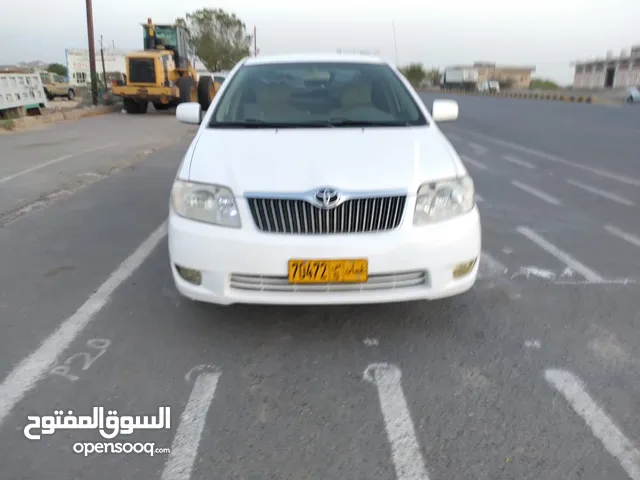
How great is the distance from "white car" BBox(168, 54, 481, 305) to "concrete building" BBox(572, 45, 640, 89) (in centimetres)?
7979

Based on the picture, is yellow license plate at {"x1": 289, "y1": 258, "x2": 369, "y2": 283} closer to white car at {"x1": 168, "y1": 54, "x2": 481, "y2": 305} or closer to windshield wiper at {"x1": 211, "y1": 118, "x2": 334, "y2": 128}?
white car at {"x1": 168, "y1": 54, "x2": 481, "y2": 305}

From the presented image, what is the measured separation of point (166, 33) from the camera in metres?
21.5

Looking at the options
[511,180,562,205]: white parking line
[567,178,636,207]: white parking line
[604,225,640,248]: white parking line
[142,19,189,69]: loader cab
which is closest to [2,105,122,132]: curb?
[142,19,189,69]: loader cab

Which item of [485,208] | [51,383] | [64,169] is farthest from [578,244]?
[64,169]

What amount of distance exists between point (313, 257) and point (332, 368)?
60 cm

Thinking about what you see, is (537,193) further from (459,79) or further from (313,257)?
(459,79)

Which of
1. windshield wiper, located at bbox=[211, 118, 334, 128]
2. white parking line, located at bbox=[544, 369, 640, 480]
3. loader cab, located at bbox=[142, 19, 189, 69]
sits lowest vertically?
white parking line, located at bbox=[544, 369, 640, 480]

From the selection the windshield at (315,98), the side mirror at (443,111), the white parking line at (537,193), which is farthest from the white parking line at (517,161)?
the windshield at (315,98)

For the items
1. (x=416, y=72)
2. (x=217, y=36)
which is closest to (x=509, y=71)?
(x=416, y=72)

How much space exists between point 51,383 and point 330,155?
75.4 inches

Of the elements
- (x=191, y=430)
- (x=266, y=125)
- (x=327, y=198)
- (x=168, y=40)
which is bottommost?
(x=191, y=430)

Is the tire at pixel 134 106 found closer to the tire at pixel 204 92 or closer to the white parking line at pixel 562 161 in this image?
the tire at pixel 204 92

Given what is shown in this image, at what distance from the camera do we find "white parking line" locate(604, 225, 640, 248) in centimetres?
517

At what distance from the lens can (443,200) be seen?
10.7 ft
